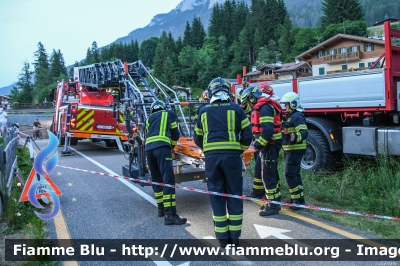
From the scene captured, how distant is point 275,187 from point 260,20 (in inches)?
3695

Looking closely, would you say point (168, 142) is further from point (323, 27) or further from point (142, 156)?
point (323, 27)

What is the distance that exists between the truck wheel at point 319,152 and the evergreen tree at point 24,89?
90.5 m

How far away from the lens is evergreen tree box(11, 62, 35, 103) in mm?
88062

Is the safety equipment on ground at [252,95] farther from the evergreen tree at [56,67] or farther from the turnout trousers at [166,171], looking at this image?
the evergreen tree at [56,67]

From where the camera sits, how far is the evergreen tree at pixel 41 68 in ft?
340

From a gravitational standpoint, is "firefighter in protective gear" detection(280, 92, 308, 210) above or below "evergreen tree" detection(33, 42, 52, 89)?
below

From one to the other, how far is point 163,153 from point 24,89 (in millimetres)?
97687

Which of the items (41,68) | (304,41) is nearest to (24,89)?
(41,68)

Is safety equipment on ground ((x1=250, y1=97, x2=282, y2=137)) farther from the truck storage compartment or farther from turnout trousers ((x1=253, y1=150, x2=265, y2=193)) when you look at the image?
the truck storage compartment

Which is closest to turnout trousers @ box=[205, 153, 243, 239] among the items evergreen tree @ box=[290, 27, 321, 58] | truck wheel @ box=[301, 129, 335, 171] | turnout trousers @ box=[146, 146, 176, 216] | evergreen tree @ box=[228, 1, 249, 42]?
turnout trousers @ box=[146, 146, 176, 216]

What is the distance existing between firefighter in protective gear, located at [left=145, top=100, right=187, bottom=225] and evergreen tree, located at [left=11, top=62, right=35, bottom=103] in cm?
9155

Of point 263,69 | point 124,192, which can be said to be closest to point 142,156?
point 124,192

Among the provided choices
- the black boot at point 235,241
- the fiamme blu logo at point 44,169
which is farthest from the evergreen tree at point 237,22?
the black boot at point 235,241

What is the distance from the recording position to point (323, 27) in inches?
3046
